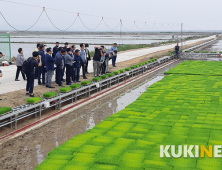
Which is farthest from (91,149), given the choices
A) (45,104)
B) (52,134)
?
(45,104)

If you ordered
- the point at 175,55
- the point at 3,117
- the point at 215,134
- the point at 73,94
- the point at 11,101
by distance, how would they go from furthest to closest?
the point at 175,55 → the point at 73,94 → the point at 11,101 → the point at 3,117 → the point at 215,134

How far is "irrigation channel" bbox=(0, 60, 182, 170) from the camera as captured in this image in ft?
20.7

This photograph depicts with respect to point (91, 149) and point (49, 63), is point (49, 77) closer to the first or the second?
point (49, 63)

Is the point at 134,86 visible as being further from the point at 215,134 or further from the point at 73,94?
the point at 215,134

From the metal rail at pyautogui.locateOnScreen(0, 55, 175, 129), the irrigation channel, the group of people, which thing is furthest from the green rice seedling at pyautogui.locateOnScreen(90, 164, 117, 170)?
the group of people

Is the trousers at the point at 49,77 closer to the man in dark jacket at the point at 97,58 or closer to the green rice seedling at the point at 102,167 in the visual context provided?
the man in dark jacket at the point at 97,58

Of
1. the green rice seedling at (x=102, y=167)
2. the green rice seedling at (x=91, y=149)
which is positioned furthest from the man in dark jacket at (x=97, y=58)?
the green rice seedling at (x=102, y=167)

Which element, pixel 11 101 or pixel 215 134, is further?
pixel 11 101

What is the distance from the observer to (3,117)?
7855mm

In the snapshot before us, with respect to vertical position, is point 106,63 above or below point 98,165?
above

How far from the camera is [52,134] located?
7891 mm

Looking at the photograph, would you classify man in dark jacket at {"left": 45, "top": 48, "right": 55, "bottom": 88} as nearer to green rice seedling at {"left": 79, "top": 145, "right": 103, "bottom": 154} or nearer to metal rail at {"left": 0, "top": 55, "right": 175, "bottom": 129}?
metal rail at {"left": 0, "top": 55, "right": 175, "bottom": 129}

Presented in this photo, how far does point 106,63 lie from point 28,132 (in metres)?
9.90

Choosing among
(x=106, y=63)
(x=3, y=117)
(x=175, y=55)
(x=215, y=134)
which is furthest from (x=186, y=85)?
(x=175, y=55)
